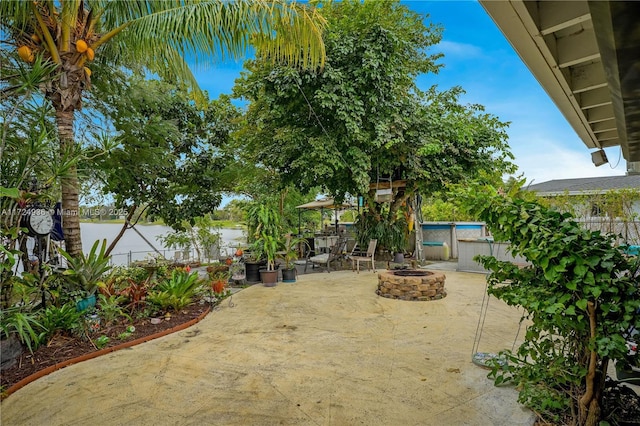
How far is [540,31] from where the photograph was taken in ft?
5.85

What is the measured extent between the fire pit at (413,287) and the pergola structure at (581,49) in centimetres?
367

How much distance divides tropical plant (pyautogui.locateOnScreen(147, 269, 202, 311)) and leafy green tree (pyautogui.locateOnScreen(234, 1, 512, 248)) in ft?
13.7

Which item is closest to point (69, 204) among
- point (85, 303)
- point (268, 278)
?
point (85, 303)

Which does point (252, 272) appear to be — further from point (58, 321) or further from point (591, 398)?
point (591, 398)

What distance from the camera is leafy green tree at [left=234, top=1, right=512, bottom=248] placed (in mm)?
8508

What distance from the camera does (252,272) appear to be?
314 inches

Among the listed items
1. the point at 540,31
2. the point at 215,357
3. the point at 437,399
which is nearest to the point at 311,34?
the point at 540,31

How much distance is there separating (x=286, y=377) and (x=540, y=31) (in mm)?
3269

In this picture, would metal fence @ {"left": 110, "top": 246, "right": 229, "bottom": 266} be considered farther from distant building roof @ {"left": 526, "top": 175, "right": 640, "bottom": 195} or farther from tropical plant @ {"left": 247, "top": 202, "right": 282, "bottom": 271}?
distant building roof @ {"left": 526, "top": 175, "right": 640, "bottom": 195}

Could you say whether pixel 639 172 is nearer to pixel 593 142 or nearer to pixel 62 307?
pixel 593 142

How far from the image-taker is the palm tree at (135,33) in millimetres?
4348

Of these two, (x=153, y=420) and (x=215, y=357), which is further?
(x=215, y=357)

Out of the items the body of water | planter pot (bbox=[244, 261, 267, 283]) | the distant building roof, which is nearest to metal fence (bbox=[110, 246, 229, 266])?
the body of water

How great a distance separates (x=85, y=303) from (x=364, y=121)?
7397 millimetres
